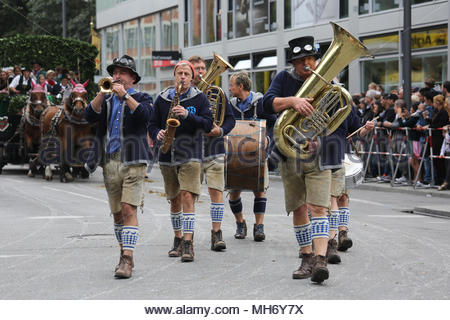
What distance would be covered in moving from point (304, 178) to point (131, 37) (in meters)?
43.2

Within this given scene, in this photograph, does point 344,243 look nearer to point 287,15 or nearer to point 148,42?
point 287,15

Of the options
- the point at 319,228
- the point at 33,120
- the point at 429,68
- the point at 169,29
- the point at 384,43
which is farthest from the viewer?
the point at 169,29

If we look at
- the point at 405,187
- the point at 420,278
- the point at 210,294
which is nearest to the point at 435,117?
the point at 405,187

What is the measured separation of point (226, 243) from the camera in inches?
387

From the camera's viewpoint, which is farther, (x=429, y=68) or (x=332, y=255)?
(x=429, y=68)

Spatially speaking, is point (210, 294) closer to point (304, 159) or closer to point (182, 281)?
point (182, 281)

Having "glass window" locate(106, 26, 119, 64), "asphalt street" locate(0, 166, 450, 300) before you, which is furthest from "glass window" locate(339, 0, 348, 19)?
"glass window" locate(106, 26, 119, 64)

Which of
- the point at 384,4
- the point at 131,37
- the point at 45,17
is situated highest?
the point at 45,17

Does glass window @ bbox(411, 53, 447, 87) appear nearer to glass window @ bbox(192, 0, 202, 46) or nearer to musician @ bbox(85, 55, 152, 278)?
musician @ bbox(85, 55, 152, 278)

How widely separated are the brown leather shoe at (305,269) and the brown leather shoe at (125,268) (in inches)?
56.1

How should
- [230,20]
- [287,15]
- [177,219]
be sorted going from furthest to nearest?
[230,20] < [287,15] < [177,219]

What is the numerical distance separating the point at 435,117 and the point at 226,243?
8.95 metres

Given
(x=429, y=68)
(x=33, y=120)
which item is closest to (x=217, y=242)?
(x=33, y=120)

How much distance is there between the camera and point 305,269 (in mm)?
7461
